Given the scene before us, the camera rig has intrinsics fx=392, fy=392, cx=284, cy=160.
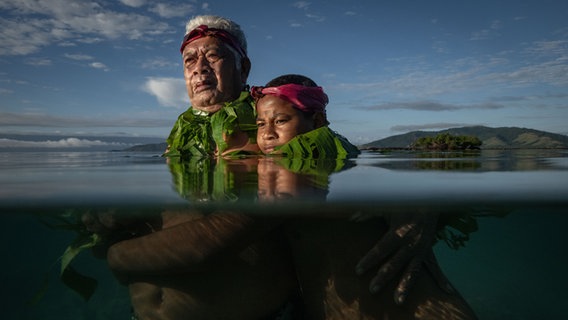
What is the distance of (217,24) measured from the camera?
6109mm

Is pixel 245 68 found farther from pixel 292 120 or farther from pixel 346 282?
pixel 346 282

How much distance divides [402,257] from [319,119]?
10.8 feet

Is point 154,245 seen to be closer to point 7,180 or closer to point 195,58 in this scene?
point 7,180

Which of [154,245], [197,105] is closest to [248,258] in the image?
[154,245]

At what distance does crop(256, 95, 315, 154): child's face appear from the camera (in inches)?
208

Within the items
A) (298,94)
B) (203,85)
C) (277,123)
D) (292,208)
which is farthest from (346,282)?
(203,85)

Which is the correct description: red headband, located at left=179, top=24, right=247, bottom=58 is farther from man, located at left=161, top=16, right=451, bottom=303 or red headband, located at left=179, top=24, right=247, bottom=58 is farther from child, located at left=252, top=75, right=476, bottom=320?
child, located at left=252, top=75, right=476, bottom=320

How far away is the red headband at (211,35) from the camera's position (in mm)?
5992

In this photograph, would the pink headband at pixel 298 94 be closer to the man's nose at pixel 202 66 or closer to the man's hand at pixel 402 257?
the man's nose at pixel 202 66

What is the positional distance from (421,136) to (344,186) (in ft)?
37.7

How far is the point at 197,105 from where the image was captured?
604cm

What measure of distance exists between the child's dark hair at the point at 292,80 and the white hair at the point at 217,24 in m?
1.16

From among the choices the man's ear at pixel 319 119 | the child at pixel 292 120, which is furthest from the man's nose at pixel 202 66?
the man's ear at pixel 319 119

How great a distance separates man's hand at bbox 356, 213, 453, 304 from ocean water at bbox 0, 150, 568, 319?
0.22 meters
